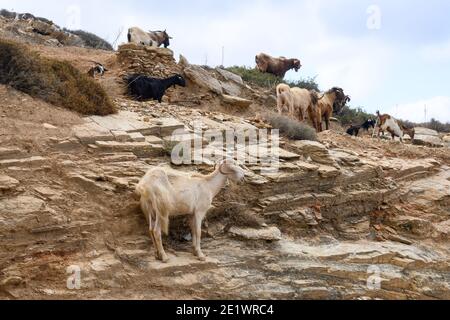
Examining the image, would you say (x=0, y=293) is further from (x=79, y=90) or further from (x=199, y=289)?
(x=79, y=90)

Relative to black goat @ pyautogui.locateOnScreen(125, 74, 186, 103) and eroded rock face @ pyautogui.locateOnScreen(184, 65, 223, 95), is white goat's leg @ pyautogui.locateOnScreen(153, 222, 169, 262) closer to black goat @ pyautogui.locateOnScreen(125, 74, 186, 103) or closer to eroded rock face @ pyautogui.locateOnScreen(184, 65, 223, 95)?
black goat @ pyautogui.locateOnScreen(125, 74, 186, 103)

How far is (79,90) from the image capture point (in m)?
9.82

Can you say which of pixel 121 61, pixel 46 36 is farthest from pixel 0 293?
pixel 46 36

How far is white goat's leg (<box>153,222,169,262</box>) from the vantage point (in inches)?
260

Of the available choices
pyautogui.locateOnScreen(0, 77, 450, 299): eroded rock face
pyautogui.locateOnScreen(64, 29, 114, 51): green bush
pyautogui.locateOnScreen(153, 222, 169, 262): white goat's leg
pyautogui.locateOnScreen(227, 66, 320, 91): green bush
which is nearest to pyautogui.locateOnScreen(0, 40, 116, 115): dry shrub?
pyautogui.locateOnScreen(0, 77, 450, 299): eroded rock face

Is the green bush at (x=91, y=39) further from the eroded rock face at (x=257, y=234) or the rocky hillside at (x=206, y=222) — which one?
the eroded rock face at (x=257, y=234)

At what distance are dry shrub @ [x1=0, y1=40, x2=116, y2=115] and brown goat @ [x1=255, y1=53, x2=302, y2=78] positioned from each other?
1202 cm

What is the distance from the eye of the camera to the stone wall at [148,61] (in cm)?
1473

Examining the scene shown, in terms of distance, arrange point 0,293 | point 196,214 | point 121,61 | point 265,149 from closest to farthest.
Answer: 1. point 0,293
2. point 196,214
3. point 265,149
4. point 121,61

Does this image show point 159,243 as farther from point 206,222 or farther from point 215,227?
point 215,227

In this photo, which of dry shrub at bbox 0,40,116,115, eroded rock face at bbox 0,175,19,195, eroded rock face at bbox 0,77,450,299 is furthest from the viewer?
dry shrub at bbox 0,40,116,115

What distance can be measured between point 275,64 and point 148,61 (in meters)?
7.56

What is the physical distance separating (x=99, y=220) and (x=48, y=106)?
9.91 feet

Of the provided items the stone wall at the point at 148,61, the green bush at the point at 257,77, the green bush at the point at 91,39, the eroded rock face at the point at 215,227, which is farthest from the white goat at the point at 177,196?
the green bush at the point at 91,39
